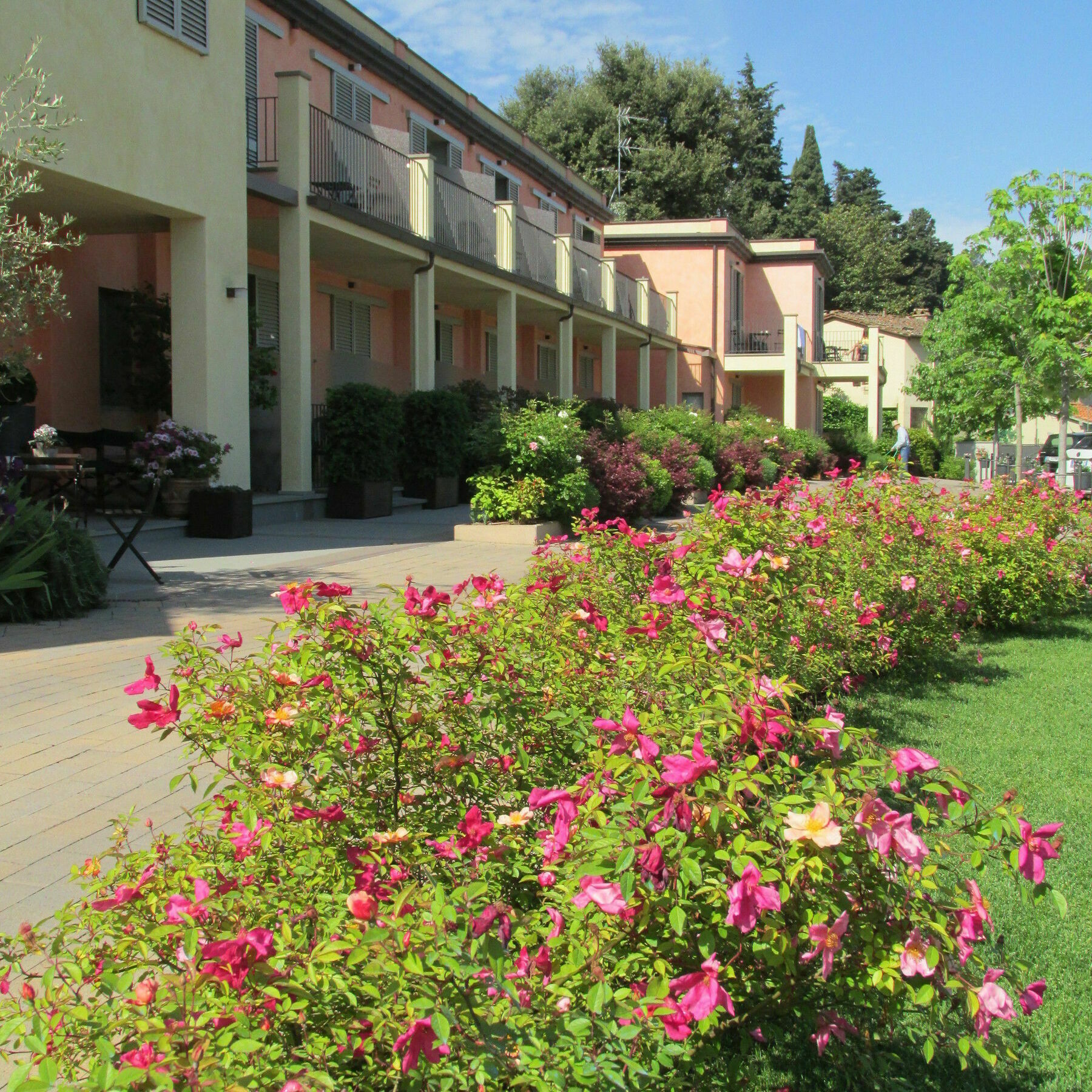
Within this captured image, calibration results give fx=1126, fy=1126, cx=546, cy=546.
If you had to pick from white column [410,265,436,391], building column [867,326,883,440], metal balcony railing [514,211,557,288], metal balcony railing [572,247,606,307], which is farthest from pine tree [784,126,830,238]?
white column [410,265,436,391]

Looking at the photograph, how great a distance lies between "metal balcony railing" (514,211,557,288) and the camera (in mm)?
22203

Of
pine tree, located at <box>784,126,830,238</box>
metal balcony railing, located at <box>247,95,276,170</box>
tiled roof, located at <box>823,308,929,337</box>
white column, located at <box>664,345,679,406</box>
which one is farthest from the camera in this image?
pine tree, located at <box>784,126,830,238</box>

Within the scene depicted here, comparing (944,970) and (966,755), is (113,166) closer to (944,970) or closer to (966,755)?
(966,755)

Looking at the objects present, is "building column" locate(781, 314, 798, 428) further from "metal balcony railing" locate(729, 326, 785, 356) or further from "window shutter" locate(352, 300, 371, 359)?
"window shutter" locate(352, 300, 371, 359)

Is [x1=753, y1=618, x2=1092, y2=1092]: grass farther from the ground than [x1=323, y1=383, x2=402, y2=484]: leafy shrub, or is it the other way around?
[x1=323, y1=383, x2=402, y2=484]: leafy shrub

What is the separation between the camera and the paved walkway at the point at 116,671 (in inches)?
151

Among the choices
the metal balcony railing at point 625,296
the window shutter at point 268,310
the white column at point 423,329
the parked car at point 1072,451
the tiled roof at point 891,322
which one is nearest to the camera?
the window shutter at point 268,310

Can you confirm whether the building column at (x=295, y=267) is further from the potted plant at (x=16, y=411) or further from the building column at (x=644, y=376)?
the building column at (x=644, y=376)

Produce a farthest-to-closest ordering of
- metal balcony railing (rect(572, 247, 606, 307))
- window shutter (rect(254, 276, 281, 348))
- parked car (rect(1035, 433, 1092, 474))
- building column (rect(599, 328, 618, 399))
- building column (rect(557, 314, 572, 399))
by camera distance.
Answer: parked car (rect(1035, 433, 1092, 474)) < building column (rect(599, 328, 618, 399)) < metal balcony railing (rect(572, 247, 606, 307)) < building column (rect(557, 314, 572, 399)) < window shutter (rect(254, 276, 281, 348))

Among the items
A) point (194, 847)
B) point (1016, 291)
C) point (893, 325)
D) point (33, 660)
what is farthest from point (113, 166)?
point (893, 325)

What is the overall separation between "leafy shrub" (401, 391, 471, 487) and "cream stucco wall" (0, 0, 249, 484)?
373 cm

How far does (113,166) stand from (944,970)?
11.8m

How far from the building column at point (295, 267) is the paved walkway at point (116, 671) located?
2.39 m

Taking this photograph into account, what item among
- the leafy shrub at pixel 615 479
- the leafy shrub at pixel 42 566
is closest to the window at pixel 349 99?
the leafy shrub at pixel 615 479
